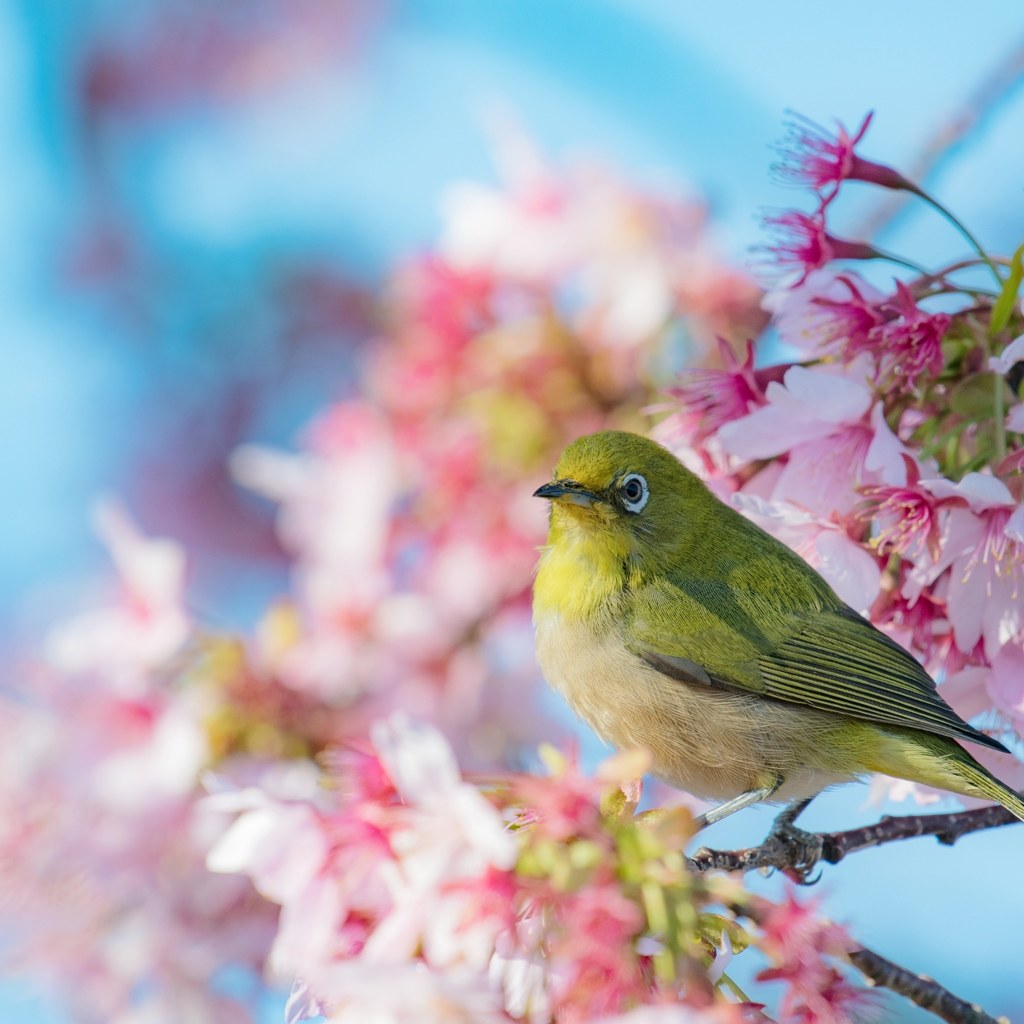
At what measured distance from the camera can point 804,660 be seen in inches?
122

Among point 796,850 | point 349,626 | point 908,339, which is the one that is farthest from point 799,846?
point 349,626

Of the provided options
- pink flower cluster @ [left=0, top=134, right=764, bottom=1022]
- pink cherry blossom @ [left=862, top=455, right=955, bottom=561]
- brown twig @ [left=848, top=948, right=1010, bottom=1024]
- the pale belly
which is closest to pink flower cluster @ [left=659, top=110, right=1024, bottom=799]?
pink cherry blossom @ [left=862, top=455, right=955, bottom=561]

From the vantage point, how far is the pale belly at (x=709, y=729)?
304cm

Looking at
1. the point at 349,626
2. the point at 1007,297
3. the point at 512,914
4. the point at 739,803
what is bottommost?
the point at 349,626

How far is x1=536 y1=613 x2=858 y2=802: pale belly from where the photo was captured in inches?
119

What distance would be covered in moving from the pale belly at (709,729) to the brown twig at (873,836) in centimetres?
15

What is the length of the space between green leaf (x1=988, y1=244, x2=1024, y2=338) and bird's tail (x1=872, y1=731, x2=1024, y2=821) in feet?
2.97

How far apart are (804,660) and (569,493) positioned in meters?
0.69

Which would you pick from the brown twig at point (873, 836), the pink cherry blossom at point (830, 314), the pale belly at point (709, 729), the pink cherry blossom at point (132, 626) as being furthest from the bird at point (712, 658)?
the pink cherry blossom at point (132, 626)

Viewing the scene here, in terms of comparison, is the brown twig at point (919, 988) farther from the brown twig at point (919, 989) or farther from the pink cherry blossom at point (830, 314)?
the pink cherry blossom at point (830, 314)

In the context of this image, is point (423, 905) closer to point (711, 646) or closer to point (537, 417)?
point (711, 646)

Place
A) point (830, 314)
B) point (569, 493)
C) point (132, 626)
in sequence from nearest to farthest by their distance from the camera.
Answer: point (830, 314) → point (569, 493) → point (132, 626)

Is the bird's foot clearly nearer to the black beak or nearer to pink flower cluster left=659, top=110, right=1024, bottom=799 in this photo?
pink flower cluster left=659, top=110, right=1024, bottom=799

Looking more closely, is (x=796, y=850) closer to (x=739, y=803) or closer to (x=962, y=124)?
(x=739, y=803)
